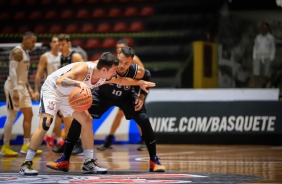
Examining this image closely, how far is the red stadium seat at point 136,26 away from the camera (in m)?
22.0

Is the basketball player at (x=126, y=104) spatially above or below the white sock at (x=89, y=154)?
above

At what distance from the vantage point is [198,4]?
21547 mm

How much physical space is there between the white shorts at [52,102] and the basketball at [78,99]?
567 mm

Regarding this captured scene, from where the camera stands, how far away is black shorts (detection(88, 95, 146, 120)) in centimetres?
1003

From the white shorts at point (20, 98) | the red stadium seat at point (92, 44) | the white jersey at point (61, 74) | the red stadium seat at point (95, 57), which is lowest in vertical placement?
the white shorts at point (20, 98)

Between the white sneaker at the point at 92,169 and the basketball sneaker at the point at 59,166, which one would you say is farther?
the basketball sneaker at the point at 59,166

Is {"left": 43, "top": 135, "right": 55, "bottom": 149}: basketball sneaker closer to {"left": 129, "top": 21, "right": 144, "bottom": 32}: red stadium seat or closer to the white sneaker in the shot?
the white sneaker

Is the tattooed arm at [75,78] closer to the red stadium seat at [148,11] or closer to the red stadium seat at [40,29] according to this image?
the red stadium seat at [148,11]

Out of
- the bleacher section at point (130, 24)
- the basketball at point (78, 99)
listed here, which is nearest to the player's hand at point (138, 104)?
the basketball at point (78, 99)

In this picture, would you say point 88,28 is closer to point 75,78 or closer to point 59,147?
point 59,147

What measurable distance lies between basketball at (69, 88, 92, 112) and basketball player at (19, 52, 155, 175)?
0.16 feet

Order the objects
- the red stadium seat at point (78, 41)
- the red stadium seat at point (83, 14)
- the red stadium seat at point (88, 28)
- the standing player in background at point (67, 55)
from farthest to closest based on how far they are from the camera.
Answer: the red stadium seat at point (83, 14)
the red stadium seat at point (88, 28)
the red stadium seat at point (78, 41)
the standing player in background at point (67, 55)

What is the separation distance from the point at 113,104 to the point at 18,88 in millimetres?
3311

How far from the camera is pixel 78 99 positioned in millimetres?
8453
